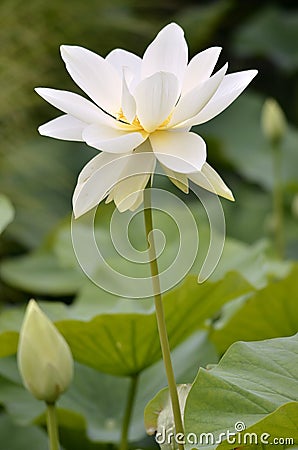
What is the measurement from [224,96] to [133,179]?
78 millimetres

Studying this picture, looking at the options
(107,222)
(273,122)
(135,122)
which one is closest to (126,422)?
(135,122)

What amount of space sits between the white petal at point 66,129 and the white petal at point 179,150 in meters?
0.05

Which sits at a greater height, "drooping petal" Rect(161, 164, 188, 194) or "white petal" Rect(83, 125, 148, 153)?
"white petal" Rect(83, 125, 148, 153)

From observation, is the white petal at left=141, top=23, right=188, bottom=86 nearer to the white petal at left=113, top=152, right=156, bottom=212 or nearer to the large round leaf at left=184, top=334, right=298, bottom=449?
the white petal at left=113, top=152, right=156, bottom=212

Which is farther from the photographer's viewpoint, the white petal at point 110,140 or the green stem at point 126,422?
the green stem at point 126,422

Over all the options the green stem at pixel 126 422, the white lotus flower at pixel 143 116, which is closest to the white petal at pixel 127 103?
the white lotus flower at pixel 143 116

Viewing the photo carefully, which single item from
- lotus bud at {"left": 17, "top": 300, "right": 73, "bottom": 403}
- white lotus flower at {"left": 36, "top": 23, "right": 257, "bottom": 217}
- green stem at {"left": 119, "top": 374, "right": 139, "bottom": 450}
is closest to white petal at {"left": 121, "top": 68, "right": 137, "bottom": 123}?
white lotus flower at {"left": 36, "top": 23, "right": 257, "bottom": 217}

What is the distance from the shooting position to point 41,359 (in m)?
0.56

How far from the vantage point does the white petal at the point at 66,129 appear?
1.80 ft

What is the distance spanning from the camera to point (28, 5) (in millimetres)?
2230

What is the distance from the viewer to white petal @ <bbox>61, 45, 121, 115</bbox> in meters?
0.55

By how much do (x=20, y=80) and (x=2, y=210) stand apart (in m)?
1.18

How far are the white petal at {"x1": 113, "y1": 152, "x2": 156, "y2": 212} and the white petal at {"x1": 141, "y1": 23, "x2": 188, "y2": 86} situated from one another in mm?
65

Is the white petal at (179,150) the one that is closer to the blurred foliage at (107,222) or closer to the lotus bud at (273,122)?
the blurred foliage at (107,222)
